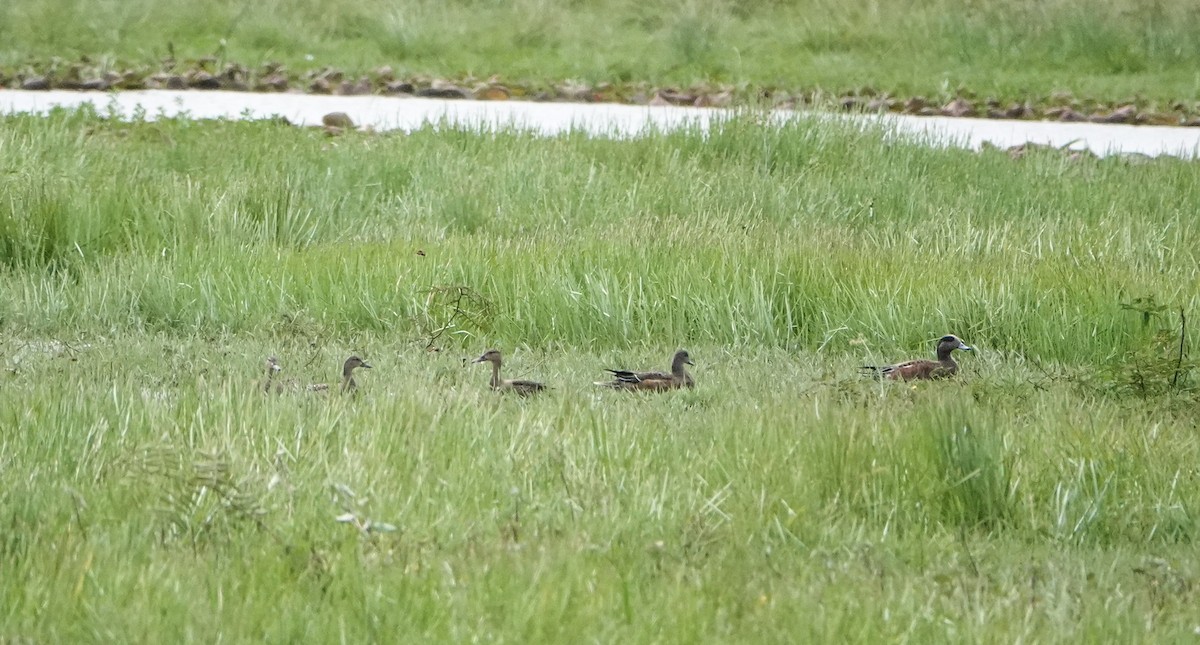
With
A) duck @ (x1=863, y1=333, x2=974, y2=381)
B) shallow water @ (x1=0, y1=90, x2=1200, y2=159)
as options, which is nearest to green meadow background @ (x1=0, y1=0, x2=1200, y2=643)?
duck @ (x1=863, y1=333, x2=974, y2=381)

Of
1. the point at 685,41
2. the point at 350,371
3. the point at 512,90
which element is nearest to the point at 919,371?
the point at 350,371

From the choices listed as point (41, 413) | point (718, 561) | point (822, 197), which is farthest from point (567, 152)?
point (718, 561)

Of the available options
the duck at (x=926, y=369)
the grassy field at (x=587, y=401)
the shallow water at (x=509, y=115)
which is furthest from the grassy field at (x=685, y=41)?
the duck at (x=926, y=369)

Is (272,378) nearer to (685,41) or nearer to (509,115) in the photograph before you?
(509,115)

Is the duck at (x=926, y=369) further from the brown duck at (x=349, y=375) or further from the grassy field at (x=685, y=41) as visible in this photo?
the grassy field at (x=685, y=41)

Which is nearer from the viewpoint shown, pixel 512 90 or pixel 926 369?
pixel 926 369

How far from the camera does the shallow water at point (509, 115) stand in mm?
12656

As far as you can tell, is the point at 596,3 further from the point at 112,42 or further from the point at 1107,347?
the point at 1107,347

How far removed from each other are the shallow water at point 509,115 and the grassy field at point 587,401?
1803mm

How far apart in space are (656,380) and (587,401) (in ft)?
1.42

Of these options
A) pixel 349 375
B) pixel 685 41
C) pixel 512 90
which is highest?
pixel 685 41

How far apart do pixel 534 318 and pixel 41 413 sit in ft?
9.72

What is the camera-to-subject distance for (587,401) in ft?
18.5

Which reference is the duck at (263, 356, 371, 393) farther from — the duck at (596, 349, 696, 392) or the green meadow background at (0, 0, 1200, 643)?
the duck at (596, 349, 696, 392)
